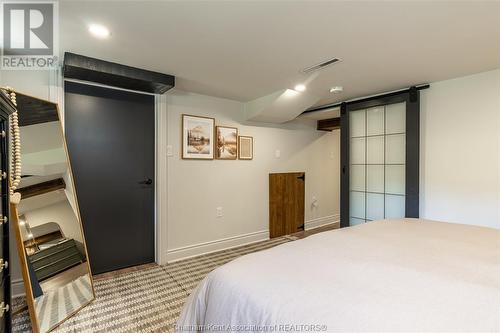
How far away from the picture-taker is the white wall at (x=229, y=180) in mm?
3109

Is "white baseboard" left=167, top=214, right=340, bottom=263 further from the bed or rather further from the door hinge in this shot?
the bed

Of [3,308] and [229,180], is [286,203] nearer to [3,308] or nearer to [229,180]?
[229,180]

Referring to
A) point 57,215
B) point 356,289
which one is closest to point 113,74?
point 57,215

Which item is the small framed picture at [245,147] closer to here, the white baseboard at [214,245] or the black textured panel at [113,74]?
the white baseboard at [214,245]

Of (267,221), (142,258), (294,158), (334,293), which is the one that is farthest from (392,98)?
(142,258)

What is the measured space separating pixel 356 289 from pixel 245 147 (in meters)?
2.93

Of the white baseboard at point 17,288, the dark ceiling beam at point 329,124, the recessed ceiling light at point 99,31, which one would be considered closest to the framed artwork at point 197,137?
the recessed ceiling light at point 99,31

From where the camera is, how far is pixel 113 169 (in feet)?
8.83

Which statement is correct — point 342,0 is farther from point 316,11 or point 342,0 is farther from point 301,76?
point 301,76

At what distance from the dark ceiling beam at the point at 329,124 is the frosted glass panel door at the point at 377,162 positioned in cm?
86

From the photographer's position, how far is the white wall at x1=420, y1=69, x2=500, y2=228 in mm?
2518

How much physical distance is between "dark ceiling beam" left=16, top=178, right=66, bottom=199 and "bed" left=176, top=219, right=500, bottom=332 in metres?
1.57

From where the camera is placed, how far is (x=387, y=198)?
3.34 metres

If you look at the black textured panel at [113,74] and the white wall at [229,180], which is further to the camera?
the white wall at [229,180]
